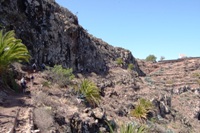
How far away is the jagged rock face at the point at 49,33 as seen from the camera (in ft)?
76.6

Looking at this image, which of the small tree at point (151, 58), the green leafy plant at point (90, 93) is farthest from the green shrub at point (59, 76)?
the small tree at point (151, 58)

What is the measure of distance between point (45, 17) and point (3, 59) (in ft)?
48.5

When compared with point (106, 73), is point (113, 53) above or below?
above

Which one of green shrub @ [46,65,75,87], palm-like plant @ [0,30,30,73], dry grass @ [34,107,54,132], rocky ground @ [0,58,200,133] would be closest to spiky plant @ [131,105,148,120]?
rocky ground @ [0,58,200,133]

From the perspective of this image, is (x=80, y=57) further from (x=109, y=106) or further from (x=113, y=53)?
(x=113, y=53)

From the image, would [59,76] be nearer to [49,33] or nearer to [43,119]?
[49,33]

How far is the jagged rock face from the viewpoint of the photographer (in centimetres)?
2334

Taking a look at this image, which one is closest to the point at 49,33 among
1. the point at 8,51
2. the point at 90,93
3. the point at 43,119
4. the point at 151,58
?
the point at 90,93

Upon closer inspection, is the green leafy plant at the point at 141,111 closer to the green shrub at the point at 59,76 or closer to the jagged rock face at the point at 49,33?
the green shrub at the point at 59,76

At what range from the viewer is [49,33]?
87.1 ft

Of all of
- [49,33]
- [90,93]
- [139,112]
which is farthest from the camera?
[49,33]

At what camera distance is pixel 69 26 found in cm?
3141

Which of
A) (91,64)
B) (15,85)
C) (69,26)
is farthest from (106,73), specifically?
(15,85)

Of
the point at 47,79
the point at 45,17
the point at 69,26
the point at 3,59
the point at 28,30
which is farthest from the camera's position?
the point at 69,26
